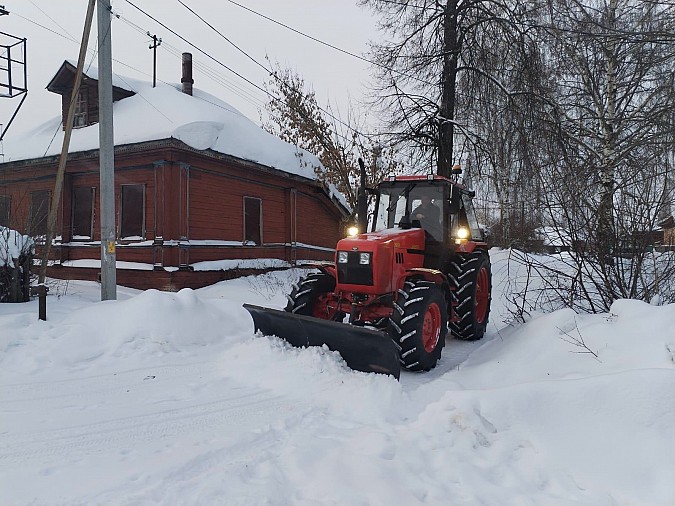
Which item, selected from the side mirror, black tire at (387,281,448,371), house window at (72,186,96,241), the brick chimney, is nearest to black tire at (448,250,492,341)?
the side mirror

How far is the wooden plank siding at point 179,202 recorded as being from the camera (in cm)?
1141

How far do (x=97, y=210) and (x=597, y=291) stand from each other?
39.3 feet

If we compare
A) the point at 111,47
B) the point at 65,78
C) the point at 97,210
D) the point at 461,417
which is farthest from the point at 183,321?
the point at 65,78

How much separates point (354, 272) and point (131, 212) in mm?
9024

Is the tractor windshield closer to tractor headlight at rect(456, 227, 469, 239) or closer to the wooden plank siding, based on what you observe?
tractor headlight at rect(456, 227, 469, 239)

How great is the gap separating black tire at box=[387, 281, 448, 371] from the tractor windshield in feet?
4.00

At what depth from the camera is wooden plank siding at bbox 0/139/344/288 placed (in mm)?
11406

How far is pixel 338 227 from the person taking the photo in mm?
18609

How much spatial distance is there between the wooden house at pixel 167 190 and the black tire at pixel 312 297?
251 inches

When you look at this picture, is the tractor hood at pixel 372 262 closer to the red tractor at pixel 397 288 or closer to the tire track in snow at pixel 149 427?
the red tractor at pixel 397 288

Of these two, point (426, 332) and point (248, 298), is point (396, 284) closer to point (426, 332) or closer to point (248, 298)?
point (426, 332)

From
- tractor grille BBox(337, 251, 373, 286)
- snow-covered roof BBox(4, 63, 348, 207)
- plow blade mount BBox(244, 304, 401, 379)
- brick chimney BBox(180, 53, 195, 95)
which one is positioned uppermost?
brick chimney BBox(180, 53, 195, 95)

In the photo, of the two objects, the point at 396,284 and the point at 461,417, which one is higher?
the point at 396,284

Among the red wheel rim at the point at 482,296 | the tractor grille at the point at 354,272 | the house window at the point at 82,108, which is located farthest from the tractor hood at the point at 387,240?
the house window at the point at 82,108
